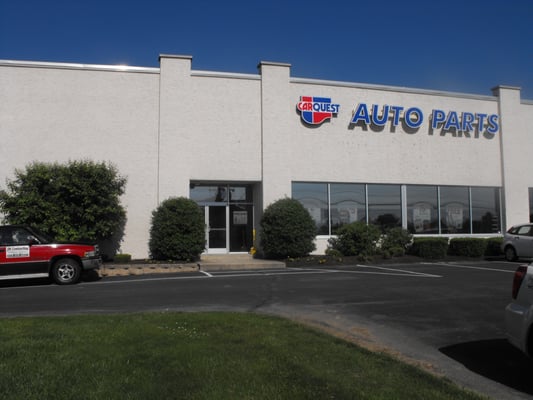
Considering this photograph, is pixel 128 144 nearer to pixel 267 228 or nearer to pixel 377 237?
pixel 267 228

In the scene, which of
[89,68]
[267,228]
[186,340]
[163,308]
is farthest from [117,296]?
[89,68]

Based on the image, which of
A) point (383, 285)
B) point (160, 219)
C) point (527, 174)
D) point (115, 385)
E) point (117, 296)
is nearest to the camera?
point (115, 385)

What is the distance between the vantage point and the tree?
54.1ft

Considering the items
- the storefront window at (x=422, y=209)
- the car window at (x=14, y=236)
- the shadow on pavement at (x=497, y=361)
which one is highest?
the storefront window at (x=422, y=209)

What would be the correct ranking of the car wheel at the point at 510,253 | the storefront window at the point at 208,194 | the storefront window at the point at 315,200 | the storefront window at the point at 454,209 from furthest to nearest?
the storefront window at the point at 454,209, the storefront window at the point at 315,200, the storefront window at the point at 208,194, the car wheel at the point at 510,253

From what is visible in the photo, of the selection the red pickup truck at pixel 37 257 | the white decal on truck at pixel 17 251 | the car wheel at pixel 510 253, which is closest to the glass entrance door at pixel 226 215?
the red pickup truck at pixel 37 257

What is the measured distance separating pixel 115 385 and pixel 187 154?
15668 millimetres

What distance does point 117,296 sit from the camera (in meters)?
10.6

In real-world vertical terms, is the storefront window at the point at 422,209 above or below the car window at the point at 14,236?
above

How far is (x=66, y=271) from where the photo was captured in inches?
512

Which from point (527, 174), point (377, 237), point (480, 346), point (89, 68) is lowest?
point (480, 346)

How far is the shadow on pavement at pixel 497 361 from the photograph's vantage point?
509 centimetres

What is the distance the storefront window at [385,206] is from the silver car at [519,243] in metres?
4.67

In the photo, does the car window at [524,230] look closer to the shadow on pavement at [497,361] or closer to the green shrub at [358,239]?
the green shrub at [358,239]
